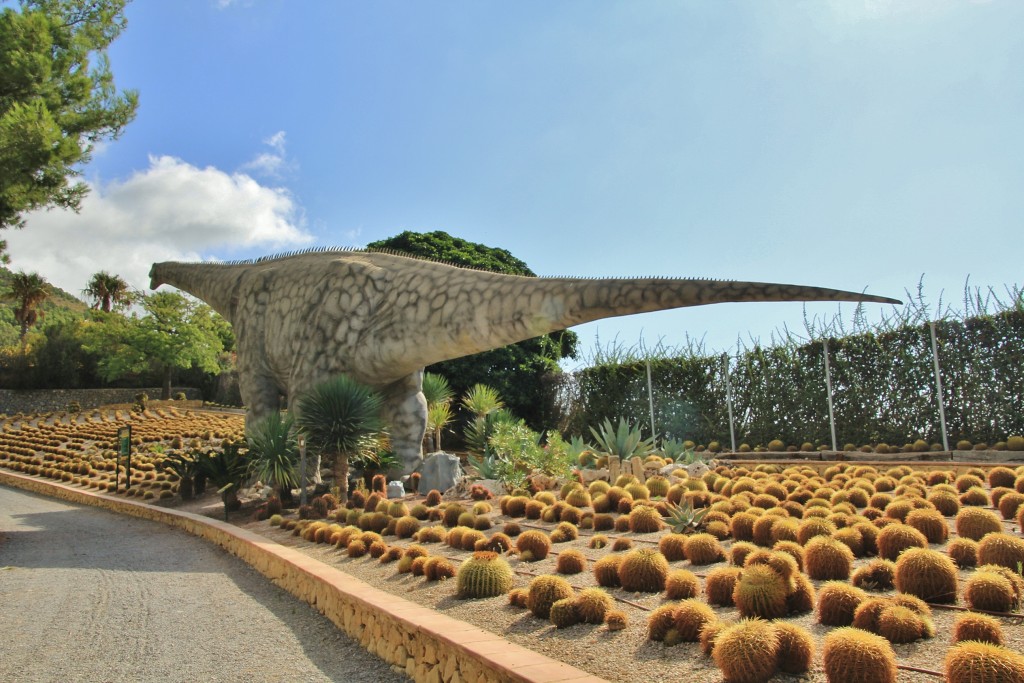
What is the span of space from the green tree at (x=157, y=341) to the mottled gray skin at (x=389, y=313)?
3389 cm

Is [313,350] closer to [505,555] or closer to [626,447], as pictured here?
[626,447]

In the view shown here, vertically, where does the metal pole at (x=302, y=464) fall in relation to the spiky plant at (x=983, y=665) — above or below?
above

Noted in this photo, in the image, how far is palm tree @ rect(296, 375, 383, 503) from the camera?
11023 millimetres

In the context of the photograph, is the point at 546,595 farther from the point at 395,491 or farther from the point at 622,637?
the point at 395,491

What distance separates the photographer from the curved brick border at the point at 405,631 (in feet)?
12.6

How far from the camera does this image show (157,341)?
45500 mm

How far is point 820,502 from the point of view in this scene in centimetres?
784

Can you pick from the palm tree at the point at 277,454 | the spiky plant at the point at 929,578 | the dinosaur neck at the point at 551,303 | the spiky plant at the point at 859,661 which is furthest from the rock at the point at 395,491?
the spiky plant at the point at 859,661

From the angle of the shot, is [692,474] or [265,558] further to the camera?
[692,474]

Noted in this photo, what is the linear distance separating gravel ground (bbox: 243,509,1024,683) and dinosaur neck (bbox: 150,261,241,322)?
31.8ft

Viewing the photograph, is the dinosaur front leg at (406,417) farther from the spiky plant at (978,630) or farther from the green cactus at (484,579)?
the spiky plant at (978,630)

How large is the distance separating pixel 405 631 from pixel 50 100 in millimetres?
12769

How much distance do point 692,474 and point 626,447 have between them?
1156 mm

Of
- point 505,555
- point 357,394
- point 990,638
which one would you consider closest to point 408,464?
point 357,394
